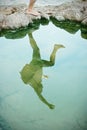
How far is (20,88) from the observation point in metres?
5.58

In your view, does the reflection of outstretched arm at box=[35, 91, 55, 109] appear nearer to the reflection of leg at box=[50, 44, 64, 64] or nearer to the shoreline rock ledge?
the reflection of leg at box=[50, 44, 64, 64]

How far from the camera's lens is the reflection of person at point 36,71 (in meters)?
5.61

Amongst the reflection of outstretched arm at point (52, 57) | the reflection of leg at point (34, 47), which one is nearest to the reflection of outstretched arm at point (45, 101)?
the reflection of outstretched arm at point (52, 57)

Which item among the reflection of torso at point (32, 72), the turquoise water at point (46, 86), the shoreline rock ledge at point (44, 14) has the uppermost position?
the shoreline rock ledge at point (44, 14)

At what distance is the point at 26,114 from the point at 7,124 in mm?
434

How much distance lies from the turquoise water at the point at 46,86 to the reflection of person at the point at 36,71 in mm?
22

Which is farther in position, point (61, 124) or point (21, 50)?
point (21, 50)

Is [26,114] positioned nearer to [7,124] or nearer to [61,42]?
[7,124]

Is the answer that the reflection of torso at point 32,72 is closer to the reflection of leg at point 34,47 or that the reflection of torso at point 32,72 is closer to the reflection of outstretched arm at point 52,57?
the reflection of outstretched arm at point 52,57

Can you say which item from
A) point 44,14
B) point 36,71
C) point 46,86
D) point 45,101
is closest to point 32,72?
point 36,71

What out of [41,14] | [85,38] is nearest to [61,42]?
[85,38]

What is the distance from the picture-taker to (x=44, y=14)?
8.77 metres

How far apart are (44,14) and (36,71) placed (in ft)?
10.4

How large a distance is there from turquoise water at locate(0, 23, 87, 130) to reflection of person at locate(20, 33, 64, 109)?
22 mm
